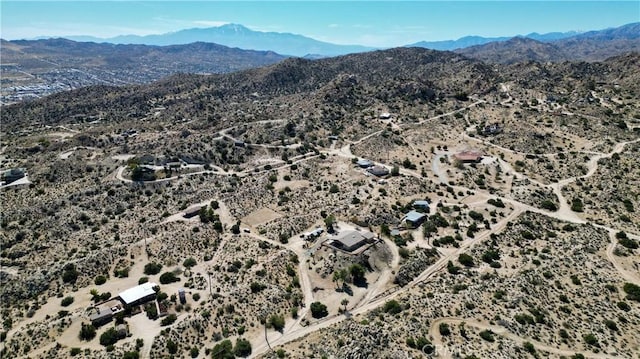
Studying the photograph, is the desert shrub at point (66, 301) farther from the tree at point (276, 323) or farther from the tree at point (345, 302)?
the tree at point (345, 302)

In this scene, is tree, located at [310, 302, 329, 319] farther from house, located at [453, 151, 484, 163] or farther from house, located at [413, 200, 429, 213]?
house, located at [453, 151, 484, 163]

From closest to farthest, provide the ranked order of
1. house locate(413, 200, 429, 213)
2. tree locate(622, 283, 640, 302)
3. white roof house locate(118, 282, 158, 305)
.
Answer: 1. tree locate(622, 283, 640, 302)
2. white roof house locate(118, 282, 158, 305)
3. house locate(413, 200, 429, 213)

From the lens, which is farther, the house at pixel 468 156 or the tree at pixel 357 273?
the house at pixel 468 156

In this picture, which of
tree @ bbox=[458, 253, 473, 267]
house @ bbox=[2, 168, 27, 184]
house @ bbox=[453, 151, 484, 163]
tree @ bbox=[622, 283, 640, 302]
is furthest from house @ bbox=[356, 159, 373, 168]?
house @ bbox=[2, 168, 27, 184]

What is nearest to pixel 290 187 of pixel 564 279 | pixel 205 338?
pixel 205 338

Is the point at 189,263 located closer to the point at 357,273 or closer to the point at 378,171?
the point at 357,273

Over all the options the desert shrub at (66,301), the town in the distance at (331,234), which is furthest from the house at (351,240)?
the desert shrub at (66,301)
